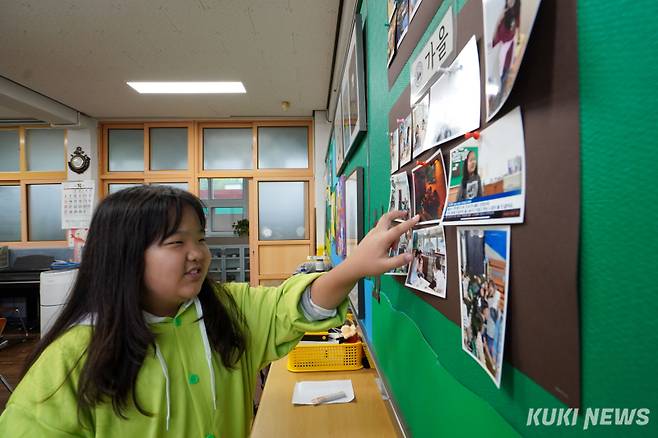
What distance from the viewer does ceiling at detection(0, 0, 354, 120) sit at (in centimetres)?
275

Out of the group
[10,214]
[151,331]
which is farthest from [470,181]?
[10,214]

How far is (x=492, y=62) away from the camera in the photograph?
38 cm

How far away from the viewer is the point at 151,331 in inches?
34.9

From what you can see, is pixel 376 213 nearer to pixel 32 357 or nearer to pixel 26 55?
pixel 32 357

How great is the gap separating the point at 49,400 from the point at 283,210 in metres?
4.81

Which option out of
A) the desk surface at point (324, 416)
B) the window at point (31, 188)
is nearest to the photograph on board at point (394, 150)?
the desk surface at point (324, 416)

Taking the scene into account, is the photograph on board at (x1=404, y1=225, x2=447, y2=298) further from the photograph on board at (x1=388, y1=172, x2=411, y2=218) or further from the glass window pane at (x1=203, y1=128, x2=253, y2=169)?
the glass window pane at (x1=203, y1=128, x2=253, y2=169)

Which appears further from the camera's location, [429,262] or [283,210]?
[283,210]

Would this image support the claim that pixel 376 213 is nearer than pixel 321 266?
Yes

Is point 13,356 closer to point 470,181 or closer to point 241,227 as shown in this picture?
point 241,227

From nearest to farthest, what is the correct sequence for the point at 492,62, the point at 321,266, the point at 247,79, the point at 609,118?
1. the point at 609,118
2. the point at 492,62
3. the point at 321,266
4. the point at 247,79

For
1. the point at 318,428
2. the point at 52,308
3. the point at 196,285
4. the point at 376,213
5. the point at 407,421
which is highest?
the point at 376,213

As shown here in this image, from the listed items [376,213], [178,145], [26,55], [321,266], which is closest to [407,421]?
[376,213]

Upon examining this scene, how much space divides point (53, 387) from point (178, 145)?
527 centimetres
